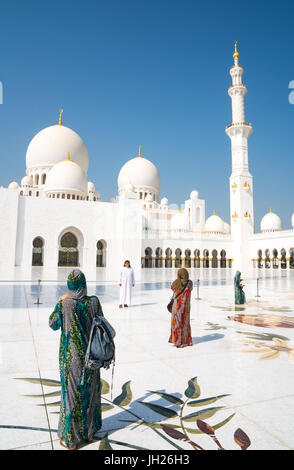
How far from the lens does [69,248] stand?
66.7 ft

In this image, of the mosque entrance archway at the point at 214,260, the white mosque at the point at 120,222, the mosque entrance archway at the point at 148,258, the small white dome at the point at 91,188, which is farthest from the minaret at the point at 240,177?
the small white dome at the point at 91,188

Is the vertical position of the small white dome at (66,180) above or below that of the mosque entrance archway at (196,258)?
above

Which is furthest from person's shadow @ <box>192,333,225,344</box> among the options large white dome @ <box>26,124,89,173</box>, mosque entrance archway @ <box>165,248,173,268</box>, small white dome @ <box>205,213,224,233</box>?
small white dome @ <box>205,213,224,233</box>

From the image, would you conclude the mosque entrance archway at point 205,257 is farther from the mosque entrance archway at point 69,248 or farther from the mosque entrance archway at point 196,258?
the mosque entrance archway at point 69,248

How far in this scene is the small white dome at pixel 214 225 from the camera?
109 ft

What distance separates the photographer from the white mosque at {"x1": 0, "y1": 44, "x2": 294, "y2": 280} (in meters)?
16.9

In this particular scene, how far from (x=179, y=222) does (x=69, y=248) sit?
13.8m

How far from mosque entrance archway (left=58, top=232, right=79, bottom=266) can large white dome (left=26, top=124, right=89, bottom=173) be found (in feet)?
26.0

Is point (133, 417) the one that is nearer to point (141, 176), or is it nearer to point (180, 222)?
point (180, 222)

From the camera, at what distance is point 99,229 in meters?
17.7

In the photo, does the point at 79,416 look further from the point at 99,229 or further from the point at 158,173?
the point at 158,173

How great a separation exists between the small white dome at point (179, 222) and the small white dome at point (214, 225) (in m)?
3.64

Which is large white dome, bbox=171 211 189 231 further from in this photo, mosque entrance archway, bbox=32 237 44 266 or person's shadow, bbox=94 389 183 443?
person's shadow, bbox=94 389 183 443
